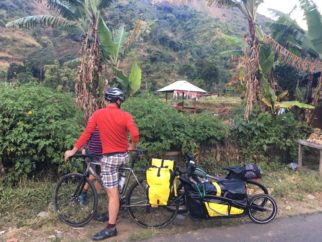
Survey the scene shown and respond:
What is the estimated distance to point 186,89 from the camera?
60.8ft

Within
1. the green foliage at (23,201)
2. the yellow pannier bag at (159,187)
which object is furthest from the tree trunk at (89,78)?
the yellow pannier bag at (159,187)

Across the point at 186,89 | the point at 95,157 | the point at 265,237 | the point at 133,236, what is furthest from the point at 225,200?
the point at 186,89

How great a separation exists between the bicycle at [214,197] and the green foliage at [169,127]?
188 cm

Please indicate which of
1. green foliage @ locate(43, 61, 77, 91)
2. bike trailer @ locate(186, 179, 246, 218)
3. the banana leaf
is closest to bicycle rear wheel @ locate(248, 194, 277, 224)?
bike trailer @ locate(186, 179, 246, 218)

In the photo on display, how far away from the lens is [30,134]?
547cm

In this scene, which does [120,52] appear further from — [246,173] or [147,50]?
[147,50]

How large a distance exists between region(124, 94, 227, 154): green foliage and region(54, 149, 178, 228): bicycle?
1663mm

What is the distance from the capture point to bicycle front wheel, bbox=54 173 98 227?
453 cm

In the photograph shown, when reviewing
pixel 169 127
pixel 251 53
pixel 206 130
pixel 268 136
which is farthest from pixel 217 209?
pixel 251 53

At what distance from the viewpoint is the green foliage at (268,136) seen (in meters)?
7.60

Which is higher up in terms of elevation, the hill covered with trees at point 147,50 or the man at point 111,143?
the hill covered with trees at point 147,50

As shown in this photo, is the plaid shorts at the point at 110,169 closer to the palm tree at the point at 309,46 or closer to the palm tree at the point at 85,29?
the palm tree at the point at 85,29

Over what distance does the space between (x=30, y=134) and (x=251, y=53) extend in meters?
5.78

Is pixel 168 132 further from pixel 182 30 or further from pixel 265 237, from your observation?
pixel 182 30
